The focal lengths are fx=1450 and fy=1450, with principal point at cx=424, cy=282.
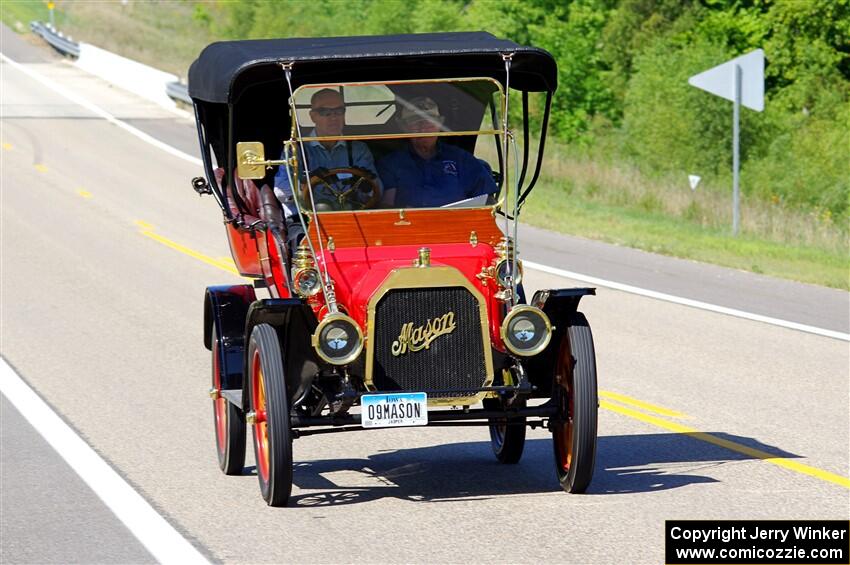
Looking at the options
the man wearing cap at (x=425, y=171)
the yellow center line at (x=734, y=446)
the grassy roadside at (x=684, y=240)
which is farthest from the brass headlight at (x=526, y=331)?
the grassy roadside at (x=684, y=240)

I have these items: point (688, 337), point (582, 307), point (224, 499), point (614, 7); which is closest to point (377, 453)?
point (224, 499)

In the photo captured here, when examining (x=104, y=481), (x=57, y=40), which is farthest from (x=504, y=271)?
(x=57, y=40)

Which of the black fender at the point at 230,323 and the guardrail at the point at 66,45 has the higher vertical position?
the guardrail at the point at 66,45

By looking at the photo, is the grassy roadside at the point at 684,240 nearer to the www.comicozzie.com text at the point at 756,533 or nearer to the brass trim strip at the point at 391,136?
the brass trim strip at the point at 391,136

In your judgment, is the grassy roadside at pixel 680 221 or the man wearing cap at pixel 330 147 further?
the grassy roadside at pixel 680 221

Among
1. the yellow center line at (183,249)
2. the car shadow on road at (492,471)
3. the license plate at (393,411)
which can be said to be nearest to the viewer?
the license plate at (393,411)

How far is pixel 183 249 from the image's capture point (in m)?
19.8

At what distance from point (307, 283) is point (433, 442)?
223 cm

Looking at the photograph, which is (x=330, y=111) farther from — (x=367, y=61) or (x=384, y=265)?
(x=384, y=265)

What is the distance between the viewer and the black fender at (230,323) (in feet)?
28.9

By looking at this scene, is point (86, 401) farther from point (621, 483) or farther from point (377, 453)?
point (621, 483)

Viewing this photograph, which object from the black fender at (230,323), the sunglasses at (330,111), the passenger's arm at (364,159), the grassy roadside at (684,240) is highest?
the sunglasses at (330,111)

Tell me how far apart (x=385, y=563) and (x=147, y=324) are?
27.7 feet

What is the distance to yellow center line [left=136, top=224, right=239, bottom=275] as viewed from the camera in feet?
59.6
